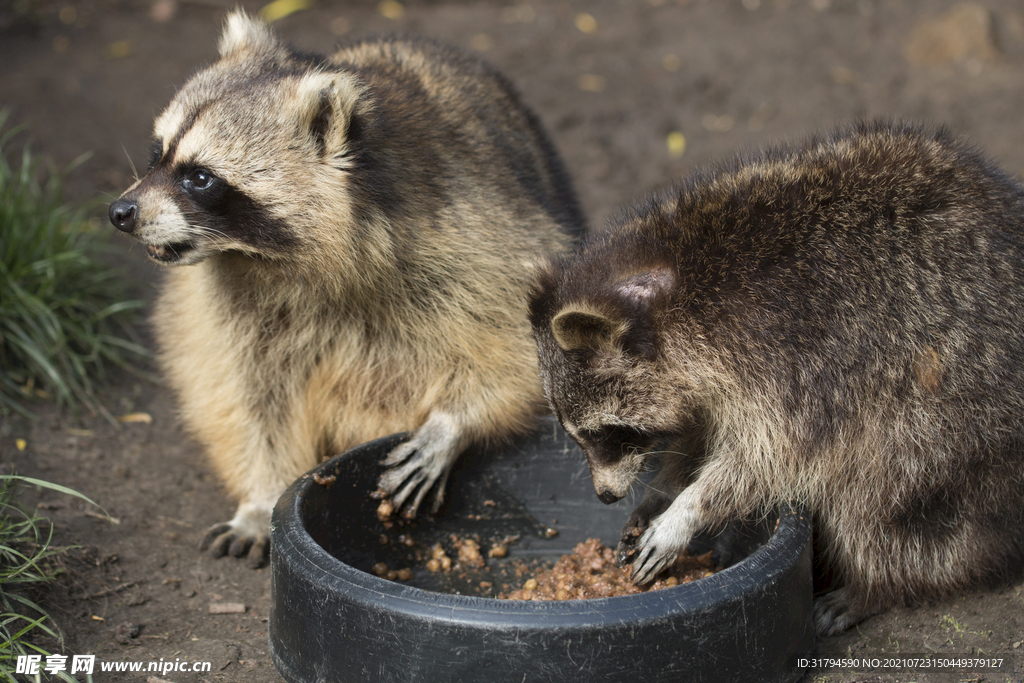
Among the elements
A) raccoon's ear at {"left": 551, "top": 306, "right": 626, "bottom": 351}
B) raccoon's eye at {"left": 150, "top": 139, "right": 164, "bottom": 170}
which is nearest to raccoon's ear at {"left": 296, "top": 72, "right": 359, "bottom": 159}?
raccoon's eye at {"left": 150, "top": 139, "right": 164, "bottom": 170}

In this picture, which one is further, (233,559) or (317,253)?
(233,559)

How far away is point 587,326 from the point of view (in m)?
2.44

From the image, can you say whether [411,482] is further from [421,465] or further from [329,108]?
A: [329,108]

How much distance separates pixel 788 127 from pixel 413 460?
462 centimetres

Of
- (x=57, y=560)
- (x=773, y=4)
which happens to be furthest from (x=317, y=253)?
(x=773, y=4)

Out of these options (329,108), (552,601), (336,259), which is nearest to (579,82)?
(329,108)

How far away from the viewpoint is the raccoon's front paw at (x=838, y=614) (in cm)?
270

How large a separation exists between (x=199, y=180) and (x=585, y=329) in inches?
48.4

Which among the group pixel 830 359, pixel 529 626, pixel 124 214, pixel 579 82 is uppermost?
pixel 124 214

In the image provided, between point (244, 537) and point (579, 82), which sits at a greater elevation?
point (244, 537)

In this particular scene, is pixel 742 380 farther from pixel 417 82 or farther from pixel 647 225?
pixel 417 82

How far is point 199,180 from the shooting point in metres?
Answer: 2.76

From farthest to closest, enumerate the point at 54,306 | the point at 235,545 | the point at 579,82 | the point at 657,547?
the point at 579,82, the point at 54,306, the point at 235,545, the point at 657,547

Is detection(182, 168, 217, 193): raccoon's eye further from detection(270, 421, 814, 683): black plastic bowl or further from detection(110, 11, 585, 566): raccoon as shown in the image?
detection(270, 421, 814, 683): black plastic bowl
